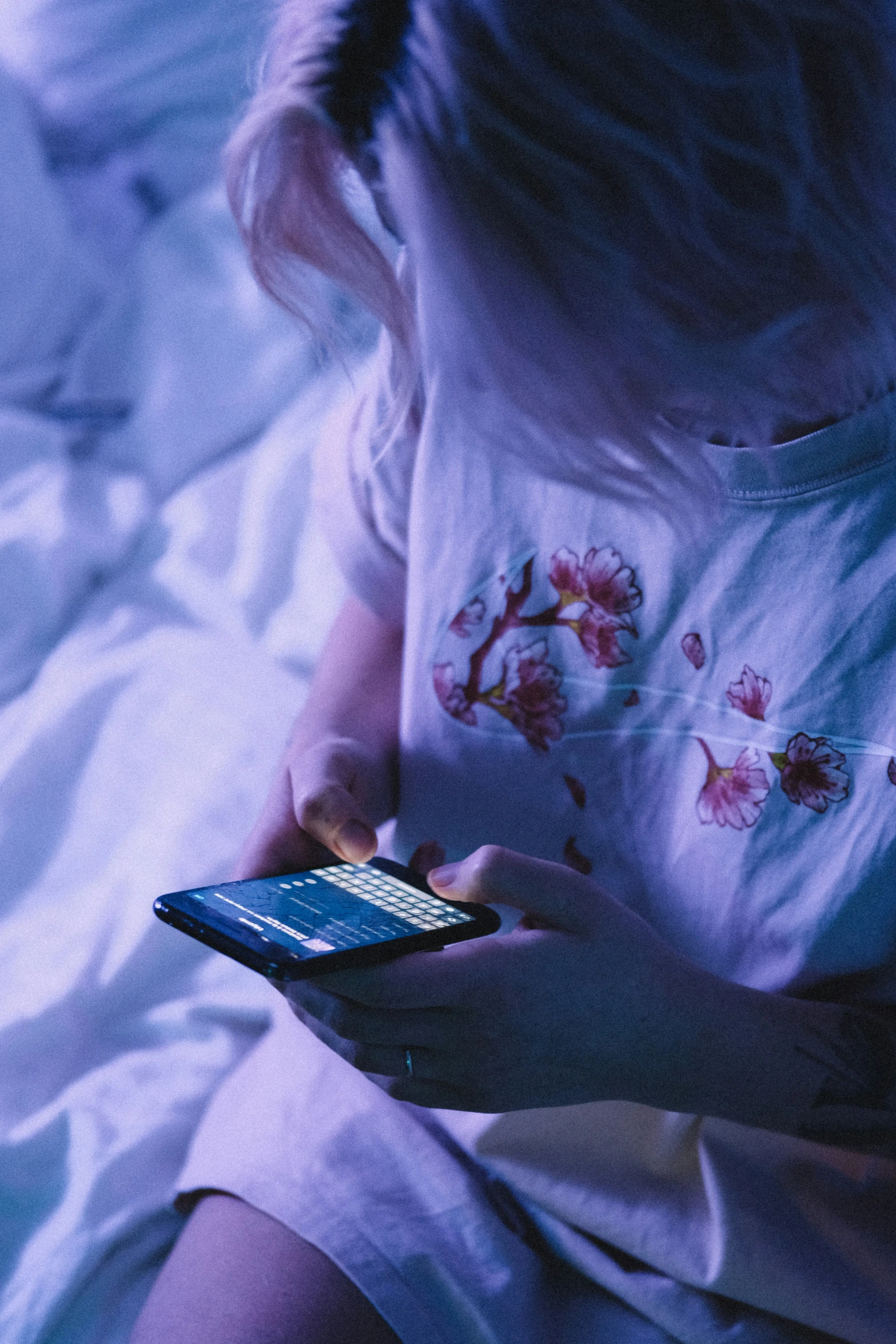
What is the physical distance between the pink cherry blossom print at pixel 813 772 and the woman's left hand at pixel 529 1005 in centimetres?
9

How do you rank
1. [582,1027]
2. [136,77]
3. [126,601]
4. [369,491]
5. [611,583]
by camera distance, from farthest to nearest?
[136,77] → [126,601] → [369,491] → [611,583] → [582,1027]

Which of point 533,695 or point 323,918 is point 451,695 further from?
point 323,918

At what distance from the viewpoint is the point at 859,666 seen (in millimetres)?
527

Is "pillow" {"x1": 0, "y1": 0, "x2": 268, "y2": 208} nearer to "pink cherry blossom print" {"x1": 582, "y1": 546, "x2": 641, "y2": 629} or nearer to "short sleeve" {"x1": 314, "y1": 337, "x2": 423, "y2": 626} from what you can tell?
"short sleeve" {"x1": 314, "y1": 337, "x2": 423, "y2": 626}

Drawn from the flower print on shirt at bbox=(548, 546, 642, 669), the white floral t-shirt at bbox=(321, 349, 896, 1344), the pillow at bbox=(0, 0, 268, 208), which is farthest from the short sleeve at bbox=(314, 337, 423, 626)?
the pillow at bbox=(0, 0, 268, 208)

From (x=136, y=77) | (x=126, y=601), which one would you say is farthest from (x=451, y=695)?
(x=136, y=77)

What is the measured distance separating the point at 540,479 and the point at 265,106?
0.25m

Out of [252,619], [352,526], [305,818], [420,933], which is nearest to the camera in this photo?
[420,933]

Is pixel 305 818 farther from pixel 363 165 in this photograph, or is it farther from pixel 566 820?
pixel 363 165

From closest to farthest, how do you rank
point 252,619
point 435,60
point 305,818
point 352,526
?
point 435,60 < point 305,818 < point 352,526 < point 252,619

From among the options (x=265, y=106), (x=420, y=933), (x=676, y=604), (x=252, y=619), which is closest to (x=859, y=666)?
(x=676, y=604)

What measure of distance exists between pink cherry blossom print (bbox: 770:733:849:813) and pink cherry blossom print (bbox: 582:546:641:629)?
0.35 ft

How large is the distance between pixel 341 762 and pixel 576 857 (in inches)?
5.4

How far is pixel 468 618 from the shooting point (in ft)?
2.16
